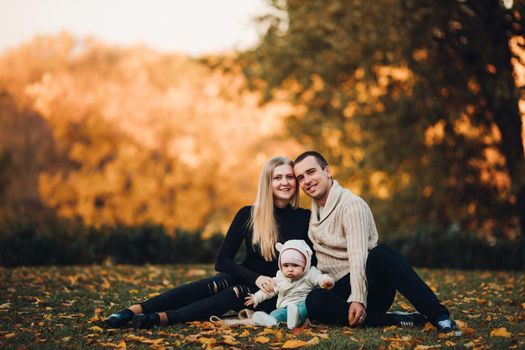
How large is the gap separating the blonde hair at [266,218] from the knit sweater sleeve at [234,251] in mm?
84

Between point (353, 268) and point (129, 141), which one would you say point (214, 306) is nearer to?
point (353, 268)

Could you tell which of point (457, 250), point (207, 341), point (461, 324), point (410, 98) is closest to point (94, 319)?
point (207, 341)

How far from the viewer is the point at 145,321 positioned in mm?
4340

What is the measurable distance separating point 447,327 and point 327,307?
0.87 metres

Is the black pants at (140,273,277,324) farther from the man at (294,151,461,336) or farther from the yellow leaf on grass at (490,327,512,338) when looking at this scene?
the yellow leaf on grass at (490,327,512,338)

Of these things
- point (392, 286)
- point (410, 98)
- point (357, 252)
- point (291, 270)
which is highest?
point (410, 98)

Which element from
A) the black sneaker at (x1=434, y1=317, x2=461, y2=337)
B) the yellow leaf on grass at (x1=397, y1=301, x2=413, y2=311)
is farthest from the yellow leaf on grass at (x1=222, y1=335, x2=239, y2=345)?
the yellow leaf on grass at (x1=397, y1=301, x2=413, y2=311)

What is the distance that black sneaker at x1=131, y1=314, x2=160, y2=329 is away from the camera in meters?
4.32

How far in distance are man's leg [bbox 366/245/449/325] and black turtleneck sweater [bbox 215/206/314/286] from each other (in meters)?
0.72

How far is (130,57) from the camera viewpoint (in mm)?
29500

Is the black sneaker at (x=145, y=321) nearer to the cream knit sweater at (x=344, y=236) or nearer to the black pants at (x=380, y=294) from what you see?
the black pants at (x=380, y=294)

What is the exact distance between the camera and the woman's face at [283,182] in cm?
497

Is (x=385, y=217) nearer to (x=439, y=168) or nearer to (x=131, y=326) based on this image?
(x=439, y=168)

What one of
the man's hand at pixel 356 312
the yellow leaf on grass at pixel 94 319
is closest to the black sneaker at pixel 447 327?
the man's hand at pixel 356 312
